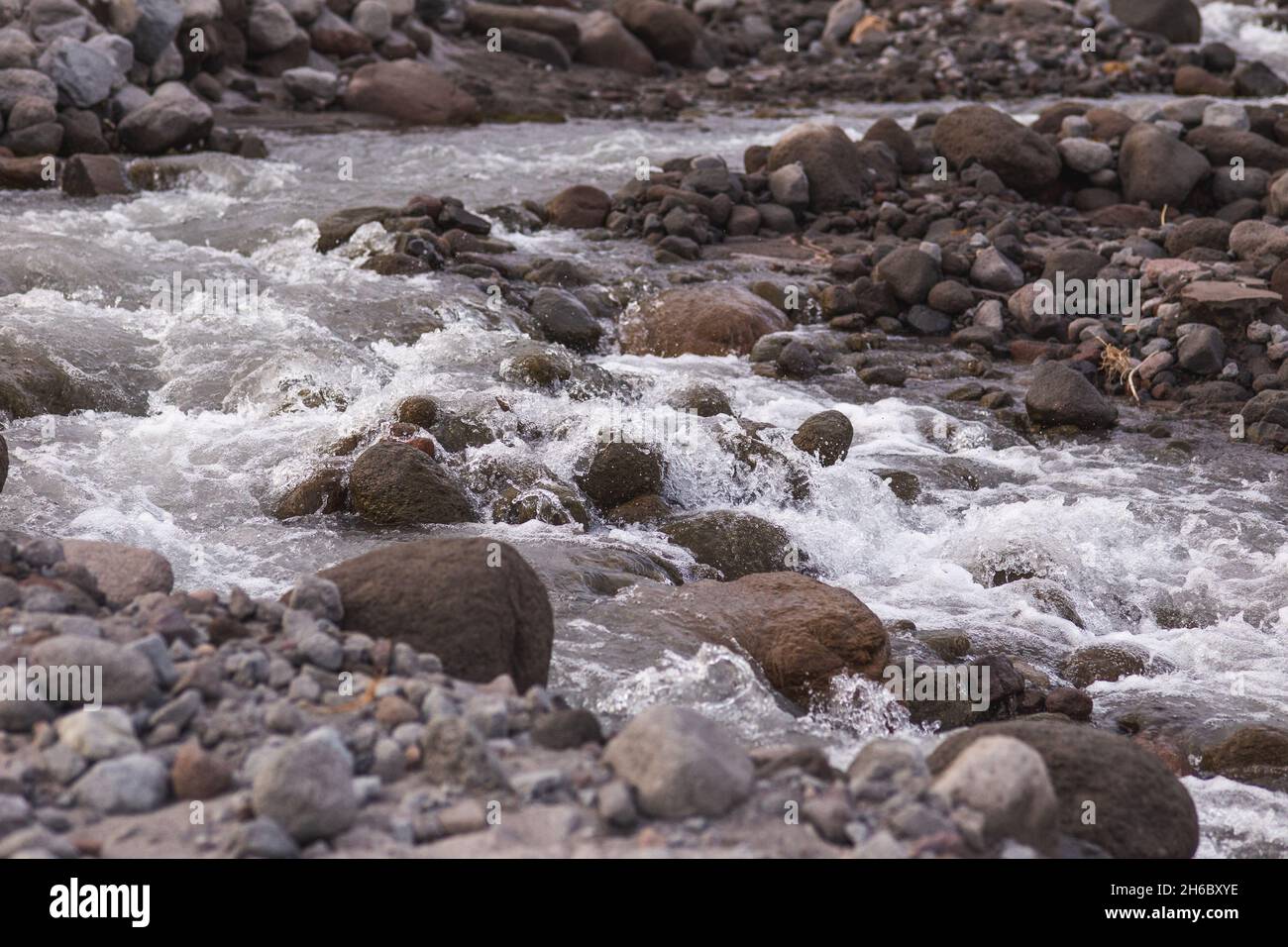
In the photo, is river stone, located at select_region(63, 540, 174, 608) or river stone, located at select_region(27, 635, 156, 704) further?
river stone, located at select_region(63, 540, 174, 608)

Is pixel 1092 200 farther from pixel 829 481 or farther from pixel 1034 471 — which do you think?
pixel 829 481

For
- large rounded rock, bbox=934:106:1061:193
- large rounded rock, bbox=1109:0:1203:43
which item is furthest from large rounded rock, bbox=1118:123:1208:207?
large rounded rock, bbox=1109:0:1203:43

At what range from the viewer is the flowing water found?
19.4 feet

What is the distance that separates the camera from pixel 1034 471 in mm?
8578

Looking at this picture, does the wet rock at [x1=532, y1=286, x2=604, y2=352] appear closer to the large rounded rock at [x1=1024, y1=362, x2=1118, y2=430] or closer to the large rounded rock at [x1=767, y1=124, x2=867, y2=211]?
the large rounded rock at [x1=1024, y1=362, x2=1118, y2=430]

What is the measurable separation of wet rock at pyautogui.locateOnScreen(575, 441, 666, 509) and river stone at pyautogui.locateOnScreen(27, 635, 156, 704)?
3.98 metres

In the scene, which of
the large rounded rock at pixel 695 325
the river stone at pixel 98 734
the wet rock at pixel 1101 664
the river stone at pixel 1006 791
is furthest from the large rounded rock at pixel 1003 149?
the river stone at pixel 98 734

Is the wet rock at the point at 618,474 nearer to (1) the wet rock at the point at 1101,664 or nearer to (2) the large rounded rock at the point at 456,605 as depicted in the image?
(1) the wet rock at the point at 1101,664

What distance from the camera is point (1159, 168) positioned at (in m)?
13.5

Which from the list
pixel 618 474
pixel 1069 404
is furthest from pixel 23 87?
pixel 1069 404

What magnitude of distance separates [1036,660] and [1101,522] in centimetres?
174

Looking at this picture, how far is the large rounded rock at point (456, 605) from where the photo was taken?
4.34 meters

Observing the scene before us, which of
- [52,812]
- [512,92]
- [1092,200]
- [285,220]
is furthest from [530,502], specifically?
[512,92]
